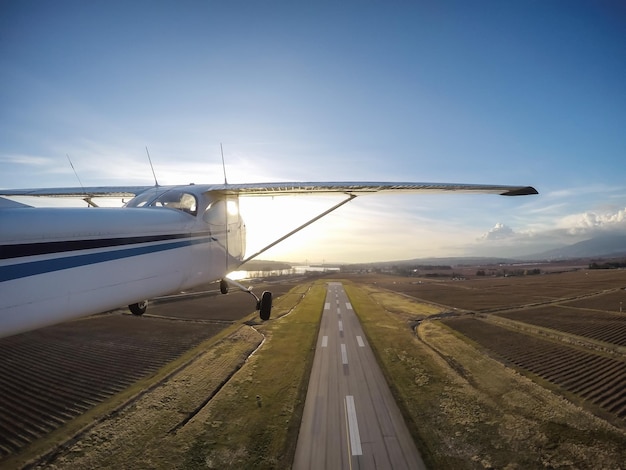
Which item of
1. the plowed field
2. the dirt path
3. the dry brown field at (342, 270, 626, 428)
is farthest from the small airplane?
the dry brown field at (342, 270, 626, 428)

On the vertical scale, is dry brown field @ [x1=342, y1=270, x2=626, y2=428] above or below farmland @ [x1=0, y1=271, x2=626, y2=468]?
below

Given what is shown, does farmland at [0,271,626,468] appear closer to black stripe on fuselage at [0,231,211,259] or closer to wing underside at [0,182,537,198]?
wing underside at [0,182,537,198]

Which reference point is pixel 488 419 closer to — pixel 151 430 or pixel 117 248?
pixel 151 430

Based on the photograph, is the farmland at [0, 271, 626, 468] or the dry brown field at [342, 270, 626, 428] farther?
the dry brown field at [342, 270, 626, 428]

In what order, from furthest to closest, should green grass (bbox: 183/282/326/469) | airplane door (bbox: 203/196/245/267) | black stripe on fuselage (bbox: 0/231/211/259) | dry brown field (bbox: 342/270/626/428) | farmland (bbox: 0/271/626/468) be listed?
dry brown field (bbox: 342/270/626/428), farmland (bbox: 0/271/626/468), green grass (bbox: 183/282/326/469), airplane door (bbox: 203/196/245/267), black stripe on fuselage (bbox: 0/231/211/259)

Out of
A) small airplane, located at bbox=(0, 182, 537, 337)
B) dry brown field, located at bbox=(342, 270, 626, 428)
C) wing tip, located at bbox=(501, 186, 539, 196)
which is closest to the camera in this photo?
small airplane, located at bbox=(0, 182, 537, 337)

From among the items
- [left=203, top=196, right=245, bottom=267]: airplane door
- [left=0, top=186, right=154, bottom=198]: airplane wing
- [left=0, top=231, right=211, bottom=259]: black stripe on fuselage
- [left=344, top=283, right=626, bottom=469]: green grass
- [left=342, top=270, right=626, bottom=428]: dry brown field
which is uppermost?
[left=0, top=186, right=154, bottom=198]: airplane wing
